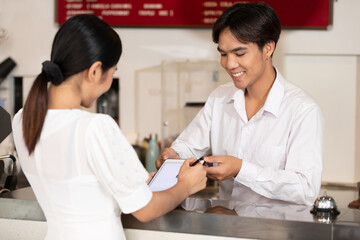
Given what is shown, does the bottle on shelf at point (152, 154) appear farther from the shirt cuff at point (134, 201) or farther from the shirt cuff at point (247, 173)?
the shirt cuff at point (134, 201)

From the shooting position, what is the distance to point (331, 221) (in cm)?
126

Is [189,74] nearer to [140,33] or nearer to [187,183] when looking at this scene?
[140,33]

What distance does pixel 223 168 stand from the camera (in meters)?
1.56

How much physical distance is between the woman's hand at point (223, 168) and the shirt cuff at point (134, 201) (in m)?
0.46

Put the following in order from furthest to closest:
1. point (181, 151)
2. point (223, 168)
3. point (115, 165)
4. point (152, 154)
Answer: point (152, 154)
point (181, 151)
point (223, 168)
point (115, 165)

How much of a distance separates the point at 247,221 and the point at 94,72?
566mm

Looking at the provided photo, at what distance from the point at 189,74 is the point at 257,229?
86.8 inches

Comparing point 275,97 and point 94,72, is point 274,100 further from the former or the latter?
point 94,72

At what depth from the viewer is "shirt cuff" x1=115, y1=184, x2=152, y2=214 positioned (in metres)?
1.08

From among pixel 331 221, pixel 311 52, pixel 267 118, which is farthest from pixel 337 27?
pixel 331 221

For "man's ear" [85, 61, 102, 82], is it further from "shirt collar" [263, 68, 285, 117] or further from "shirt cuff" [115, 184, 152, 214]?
"shirt collar" [263, 68, 285, 117]

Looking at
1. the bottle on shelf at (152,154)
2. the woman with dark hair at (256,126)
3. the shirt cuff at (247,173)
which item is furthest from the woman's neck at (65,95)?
the bottle on shelf at (152,154)

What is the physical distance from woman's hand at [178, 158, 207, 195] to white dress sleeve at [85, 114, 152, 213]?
0.22 metres

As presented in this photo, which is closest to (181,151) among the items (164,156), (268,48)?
(164,156)
